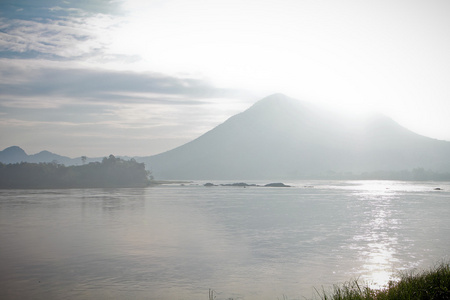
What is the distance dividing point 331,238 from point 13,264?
21591 mm

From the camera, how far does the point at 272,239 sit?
3078 centimetres

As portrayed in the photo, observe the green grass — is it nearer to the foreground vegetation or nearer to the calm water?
the calm water

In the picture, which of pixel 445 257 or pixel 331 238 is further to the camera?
pixel 331 238

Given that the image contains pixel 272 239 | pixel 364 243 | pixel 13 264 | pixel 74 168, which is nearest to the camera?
pixel 13 264

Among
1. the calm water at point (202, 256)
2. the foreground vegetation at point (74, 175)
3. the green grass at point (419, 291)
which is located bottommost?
the calm water at point (202, 256)

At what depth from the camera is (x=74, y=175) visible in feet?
593

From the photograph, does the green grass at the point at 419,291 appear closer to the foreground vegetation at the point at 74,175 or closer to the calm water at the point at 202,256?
the calm water at the point at 202,256

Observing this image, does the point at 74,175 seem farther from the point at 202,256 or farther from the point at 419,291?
the point at 419,291

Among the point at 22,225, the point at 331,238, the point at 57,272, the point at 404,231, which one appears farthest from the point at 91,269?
the point at 404,231

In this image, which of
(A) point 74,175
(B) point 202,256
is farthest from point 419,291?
(A) point 74,175

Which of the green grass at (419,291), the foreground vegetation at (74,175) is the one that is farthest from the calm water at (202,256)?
the foreground vegetation at (74,175)

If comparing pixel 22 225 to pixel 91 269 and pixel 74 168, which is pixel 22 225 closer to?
pixel 91 269

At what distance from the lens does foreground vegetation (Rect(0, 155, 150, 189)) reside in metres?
167

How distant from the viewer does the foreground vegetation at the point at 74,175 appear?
549ft
